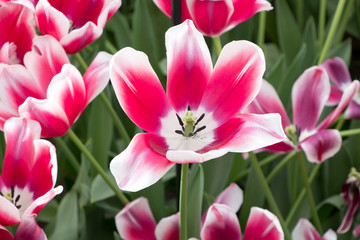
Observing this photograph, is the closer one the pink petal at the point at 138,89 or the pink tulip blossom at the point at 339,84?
the pink petal at the point at 138,89

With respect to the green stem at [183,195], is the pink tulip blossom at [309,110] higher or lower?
lower

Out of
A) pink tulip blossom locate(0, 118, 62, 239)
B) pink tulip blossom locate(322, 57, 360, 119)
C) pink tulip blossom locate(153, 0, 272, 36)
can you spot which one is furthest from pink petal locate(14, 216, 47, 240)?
pink tulip blossom locate(322, 57, 360, 119)

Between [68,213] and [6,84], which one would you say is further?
[68,213]

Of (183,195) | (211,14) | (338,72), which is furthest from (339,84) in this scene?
(183,195)

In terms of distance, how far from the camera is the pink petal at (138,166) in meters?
0.37

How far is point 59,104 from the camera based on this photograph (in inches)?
18.4

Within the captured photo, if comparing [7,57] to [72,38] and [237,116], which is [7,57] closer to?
[72,38]

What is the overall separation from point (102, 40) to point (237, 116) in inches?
17.3

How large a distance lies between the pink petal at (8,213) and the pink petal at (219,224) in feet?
0.48

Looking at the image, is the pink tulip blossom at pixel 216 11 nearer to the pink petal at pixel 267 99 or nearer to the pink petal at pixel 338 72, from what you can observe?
the pink petal at pixel 267 99

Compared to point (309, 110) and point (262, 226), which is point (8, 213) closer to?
point (262, 226)

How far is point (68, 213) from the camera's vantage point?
642mm

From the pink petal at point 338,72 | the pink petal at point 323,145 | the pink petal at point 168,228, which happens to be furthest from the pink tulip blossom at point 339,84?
the pink petal at point 168,228

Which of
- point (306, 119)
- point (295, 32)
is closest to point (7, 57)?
point (306, 119)
